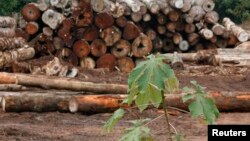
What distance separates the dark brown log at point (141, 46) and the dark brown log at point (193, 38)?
2735mm

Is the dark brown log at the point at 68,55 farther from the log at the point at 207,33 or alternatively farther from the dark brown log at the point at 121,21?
the log at the point at 207,33

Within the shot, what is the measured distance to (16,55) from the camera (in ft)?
42.2

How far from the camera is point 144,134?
11.8ft

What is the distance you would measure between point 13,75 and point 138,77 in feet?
24.0


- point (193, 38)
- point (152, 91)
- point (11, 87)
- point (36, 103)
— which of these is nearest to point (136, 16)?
point (193, 38)

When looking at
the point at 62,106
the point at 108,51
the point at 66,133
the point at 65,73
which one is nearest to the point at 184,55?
the point at 108,51

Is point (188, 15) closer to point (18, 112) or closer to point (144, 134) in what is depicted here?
point (18, 112)

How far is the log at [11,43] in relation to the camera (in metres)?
12.4

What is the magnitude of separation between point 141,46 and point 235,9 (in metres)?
10.6

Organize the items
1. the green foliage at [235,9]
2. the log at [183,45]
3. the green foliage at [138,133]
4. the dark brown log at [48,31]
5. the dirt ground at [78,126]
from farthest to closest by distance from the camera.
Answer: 1. the green foliage at [235,9]
2. the log at [183,45]
3. the dark brown log at [48,31]
4. the dirt ground at [78,126]
5. the green foliage at [138,133]

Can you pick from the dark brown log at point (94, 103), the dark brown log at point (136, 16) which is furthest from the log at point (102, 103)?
the dark brown log at point (136, 16)

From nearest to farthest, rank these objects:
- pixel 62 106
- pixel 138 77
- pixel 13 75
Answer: pixel 138 77 < pixel 62 106 < pixel 13 75

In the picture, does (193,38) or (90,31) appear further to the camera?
Answer: (193,38)

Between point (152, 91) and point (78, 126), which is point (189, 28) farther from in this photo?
point (152, 91)
